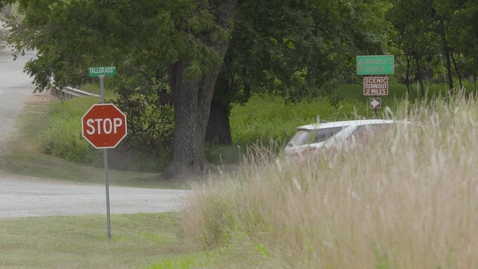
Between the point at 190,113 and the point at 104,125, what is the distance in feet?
50.3

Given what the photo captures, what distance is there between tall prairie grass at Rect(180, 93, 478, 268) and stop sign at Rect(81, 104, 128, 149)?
4843 millimetres

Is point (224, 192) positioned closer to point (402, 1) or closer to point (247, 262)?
point (247, 262)

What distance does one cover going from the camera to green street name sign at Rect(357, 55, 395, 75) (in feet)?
90.2

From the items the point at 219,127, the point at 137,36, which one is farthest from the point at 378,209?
the point at 219,127

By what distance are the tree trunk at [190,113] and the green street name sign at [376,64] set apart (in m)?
4.41

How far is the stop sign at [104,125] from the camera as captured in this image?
46.5ft

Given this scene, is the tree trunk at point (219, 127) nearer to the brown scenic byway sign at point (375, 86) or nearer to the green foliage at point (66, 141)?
the green foliage at point (66, 141)

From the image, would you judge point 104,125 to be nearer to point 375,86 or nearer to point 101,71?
point 101,71

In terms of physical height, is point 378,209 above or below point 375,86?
below

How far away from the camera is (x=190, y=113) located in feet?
97.0

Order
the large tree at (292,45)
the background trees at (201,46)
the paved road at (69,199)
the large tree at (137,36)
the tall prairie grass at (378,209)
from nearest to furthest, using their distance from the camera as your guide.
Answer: the tall prairie grass at (378,209)
the paved road at (69,199)
the large tree at (137,36)
the background trees at (201,46)
the large tree at (292,45)

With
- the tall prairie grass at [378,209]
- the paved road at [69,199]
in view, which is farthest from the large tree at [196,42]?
the tall prairie grass at [378,209]

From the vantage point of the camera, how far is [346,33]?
33594 mm

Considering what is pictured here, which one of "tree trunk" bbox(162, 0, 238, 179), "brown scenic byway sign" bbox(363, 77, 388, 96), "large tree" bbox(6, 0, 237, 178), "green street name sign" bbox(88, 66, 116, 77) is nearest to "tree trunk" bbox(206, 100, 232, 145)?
"tree trunk" bbox(162, 0, 238, 179)
